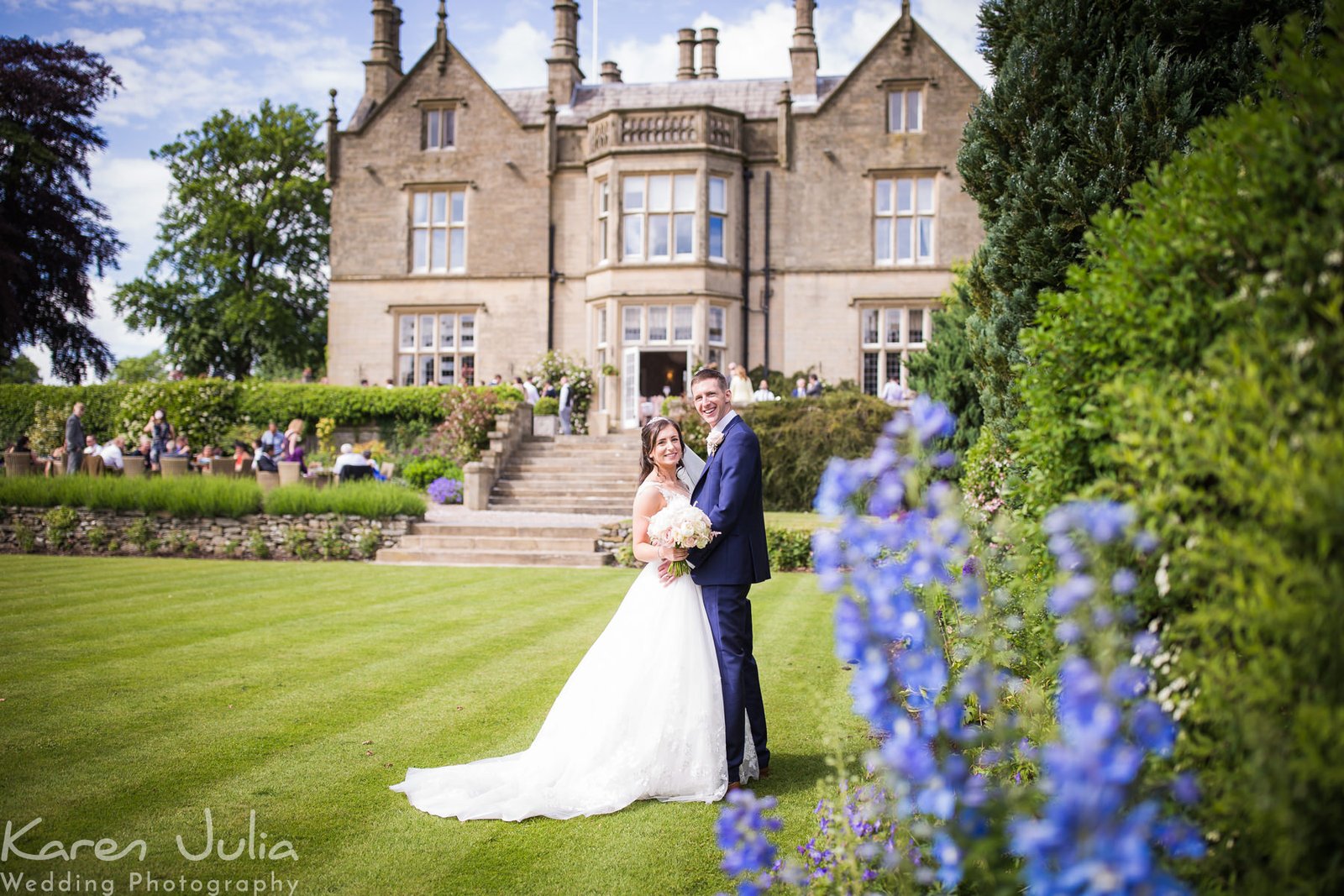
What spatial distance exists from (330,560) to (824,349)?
14918mm

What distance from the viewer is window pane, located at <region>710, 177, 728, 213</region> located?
79.1 ft

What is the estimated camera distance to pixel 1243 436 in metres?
2.07

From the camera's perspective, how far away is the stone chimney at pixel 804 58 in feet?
84.4

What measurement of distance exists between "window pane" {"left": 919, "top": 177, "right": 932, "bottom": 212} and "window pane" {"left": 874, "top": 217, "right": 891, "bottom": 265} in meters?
0.96

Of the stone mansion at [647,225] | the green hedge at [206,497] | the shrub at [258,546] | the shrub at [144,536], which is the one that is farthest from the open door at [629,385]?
the shrub at [144,536]

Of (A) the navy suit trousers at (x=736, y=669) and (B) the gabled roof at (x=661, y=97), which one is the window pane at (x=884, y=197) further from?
(A) the navy suit trousers at (x=736, y=669)

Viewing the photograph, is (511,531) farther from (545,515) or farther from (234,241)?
(234,241)

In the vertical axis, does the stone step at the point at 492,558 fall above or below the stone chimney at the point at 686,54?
below

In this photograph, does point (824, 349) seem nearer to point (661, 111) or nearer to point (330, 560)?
point (661, 111)

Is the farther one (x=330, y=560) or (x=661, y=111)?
(x=661, y=111)

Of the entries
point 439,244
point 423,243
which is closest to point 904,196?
point 439,244

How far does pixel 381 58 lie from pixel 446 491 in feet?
50.7

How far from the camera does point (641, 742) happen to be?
443 centimetres

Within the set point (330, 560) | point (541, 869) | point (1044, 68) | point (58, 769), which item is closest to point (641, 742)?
point (541, 869)
